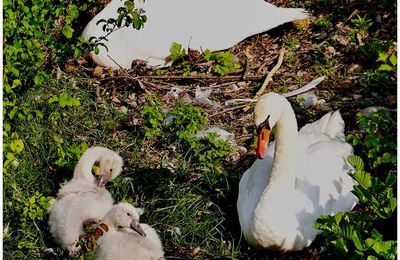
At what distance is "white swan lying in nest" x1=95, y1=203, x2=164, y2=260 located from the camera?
4.77m

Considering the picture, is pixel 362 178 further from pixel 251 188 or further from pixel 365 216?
pixel 251 188

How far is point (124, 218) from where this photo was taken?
4879 mm

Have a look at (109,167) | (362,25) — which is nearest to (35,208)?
(109,167)

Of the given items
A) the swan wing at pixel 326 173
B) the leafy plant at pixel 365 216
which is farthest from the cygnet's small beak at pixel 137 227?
the leafy plant at pixel 365 216

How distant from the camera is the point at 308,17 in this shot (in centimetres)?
760

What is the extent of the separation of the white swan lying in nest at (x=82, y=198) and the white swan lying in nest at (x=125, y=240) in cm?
25

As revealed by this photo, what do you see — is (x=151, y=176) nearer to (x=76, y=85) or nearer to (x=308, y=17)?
(x=76, y=85)

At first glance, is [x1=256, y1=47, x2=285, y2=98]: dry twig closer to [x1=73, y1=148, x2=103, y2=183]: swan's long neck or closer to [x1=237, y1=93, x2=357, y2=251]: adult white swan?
[x1=237, y1=93, x2=357, y2=251]: adult white swan

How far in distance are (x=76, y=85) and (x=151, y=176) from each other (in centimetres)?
138

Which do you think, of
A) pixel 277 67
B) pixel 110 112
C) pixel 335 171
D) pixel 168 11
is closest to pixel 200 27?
pixel 168 11

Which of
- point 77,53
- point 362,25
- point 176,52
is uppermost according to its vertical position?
point 77,53

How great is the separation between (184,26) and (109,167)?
2.01 metres

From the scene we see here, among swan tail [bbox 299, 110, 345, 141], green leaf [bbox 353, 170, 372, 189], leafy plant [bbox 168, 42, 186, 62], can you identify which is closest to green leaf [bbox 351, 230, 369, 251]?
green leaf [bbox 353, 170, 372, 189]

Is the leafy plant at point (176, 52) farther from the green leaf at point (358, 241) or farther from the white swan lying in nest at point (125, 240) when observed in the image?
the green leaf at point (358, 241)
